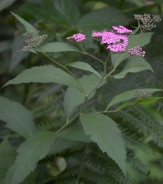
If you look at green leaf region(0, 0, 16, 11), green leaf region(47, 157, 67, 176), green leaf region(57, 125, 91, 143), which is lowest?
green leaf region(47, 157, 67, 176)

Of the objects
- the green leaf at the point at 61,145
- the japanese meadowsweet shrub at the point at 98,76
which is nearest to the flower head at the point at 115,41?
the japanese meadowsweet shrub at the point at 98,76

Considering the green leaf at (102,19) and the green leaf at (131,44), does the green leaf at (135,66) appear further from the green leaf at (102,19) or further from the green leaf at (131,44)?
the green leaf at (102,19)

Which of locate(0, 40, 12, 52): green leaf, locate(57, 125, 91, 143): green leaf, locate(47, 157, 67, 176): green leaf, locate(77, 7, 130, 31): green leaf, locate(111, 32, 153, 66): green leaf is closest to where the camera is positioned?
locate(111, 32, 153, 66): green leaf

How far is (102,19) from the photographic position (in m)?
1.48

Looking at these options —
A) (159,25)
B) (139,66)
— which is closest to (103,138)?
(139,66)

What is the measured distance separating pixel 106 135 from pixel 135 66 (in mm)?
202

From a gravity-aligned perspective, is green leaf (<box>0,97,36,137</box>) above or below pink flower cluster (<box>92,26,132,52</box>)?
below

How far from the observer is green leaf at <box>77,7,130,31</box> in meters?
1.45

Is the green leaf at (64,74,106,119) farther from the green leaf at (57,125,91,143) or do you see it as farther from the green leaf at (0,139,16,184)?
the green leaf at (0,139,16,184)

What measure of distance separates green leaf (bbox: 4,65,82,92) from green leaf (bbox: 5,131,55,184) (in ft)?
0.59

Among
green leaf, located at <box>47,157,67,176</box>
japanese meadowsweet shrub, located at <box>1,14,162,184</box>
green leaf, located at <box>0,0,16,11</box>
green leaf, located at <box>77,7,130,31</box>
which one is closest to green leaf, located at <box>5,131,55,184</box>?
japanese meadowsweet shrub, located at <box>1,14,162,184</box>

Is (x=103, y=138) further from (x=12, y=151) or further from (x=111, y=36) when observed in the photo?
(x=12, y=151)

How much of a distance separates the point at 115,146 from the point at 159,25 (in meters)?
0.87

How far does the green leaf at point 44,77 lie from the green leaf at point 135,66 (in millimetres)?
138
